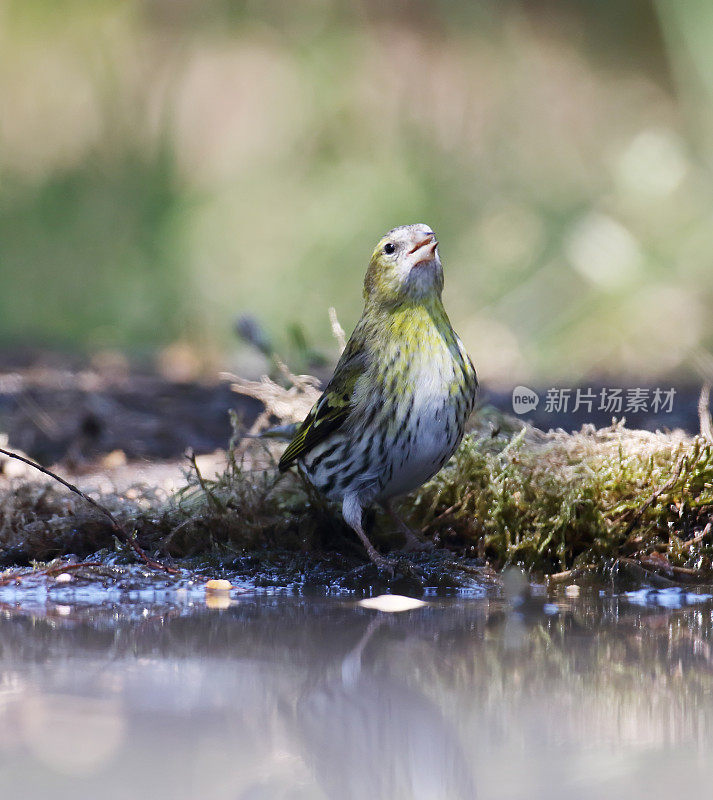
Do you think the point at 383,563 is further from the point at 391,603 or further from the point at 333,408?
the point at 333,408

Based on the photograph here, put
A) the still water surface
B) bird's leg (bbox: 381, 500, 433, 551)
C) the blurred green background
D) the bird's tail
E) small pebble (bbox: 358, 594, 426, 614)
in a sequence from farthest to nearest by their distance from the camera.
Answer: the blurred green background < the bird's tail < bird's leg (bbox: 381, 500, 433, 551) < small pebble (bbox: 358, 594, 426, 614) < the still water surface

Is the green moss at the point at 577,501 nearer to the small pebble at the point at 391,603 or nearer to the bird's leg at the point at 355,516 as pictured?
the bird's leg at the point at 355,516

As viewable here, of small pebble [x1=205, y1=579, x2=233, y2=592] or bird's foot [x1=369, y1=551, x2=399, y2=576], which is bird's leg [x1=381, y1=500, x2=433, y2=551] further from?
small pebble [x1=205, y1=579, x2=233, y2=592]

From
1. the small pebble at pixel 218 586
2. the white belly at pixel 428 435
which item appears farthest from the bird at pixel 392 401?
the small pebble at pixel 218 586

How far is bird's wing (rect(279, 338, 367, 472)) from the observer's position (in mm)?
3285

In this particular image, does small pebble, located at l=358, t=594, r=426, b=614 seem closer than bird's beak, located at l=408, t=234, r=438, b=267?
Yes

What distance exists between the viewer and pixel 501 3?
11.0 metres

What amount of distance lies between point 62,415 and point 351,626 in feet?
9.82

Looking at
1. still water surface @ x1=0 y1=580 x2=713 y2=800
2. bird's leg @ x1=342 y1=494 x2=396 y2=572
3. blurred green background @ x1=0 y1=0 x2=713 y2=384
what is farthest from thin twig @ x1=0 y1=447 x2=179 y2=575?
blurred green background @ x1=0 y1=0 x2=713 y2=384

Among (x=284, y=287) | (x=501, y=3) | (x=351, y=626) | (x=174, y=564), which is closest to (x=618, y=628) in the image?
(x=351, y=626)

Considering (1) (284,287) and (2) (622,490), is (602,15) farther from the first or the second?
(2) (622,490)

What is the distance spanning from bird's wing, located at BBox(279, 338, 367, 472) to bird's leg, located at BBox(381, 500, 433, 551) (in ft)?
0.97

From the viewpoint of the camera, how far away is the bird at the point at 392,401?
3158 mm

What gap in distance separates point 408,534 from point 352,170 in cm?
579
